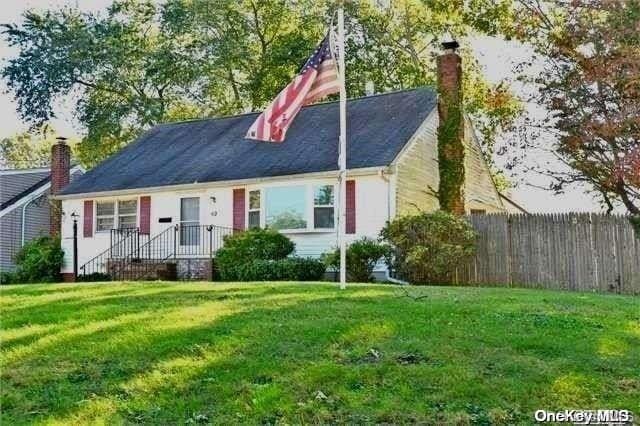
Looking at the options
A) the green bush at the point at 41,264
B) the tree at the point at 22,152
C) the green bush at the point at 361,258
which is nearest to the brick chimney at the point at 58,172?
the green bush at the point at 41,264

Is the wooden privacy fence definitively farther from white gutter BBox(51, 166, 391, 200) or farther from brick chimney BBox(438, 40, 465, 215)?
white gutter BBox(51, 166, 391, 200)


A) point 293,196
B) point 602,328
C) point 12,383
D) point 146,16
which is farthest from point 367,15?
point 12,383

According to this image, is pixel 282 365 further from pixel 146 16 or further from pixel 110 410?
pixel 146 16

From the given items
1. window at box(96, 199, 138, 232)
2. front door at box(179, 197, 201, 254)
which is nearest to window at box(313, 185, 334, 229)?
front door at box(179, 197, 201, 254)

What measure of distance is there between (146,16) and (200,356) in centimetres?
3080

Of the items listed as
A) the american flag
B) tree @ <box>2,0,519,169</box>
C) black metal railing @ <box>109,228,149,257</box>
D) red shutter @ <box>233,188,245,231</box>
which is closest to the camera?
the american flag

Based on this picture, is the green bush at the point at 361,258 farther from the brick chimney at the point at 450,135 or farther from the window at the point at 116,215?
the window at the point at 116,215

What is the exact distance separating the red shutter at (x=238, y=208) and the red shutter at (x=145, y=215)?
10.9 feet

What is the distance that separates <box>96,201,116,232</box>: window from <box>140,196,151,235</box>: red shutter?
4.36 feet

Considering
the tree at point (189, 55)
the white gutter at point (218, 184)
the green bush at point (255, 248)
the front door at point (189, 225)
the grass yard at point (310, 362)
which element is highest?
the tree at point (189, 55)

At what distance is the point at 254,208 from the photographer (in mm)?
20062

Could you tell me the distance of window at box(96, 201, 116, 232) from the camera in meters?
23.0

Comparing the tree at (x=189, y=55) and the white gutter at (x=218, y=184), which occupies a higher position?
the tree at (x=189, y=55)

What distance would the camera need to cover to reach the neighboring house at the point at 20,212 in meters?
29.2
